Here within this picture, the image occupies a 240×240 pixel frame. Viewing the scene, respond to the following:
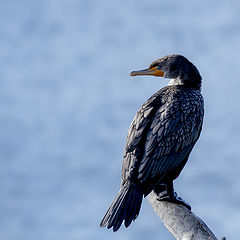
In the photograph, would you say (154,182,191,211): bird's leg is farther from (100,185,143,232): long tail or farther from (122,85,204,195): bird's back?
(100,185,143,232): long tail

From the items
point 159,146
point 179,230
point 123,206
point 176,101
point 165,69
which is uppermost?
point 165,69

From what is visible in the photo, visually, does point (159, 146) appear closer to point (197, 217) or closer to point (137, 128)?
point (137, 128)

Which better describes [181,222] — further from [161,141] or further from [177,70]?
[177,70]

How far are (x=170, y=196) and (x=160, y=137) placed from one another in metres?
0.46

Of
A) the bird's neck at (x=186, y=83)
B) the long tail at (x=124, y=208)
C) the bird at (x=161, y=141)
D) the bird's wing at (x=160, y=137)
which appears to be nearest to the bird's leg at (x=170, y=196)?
the bird at (x=161, y=141)

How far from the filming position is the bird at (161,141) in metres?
4.23

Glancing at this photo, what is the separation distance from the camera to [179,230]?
400cm

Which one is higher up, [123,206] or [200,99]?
[200,99]

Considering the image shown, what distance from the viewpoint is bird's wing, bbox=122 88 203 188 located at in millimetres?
4340

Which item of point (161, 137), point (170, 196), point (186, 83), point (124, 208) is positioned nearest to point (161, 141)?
point (161, 137)

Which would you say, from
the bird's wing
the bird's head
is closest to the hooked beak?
the bird's head

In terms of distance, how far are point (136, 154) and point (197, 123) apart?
0.70 metres

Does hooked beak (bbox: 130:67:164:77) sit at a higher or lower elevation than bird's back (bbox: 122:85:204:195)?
higher

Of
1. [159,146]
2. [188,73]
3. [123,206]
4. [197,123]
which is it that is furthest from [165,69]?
[123,206]
